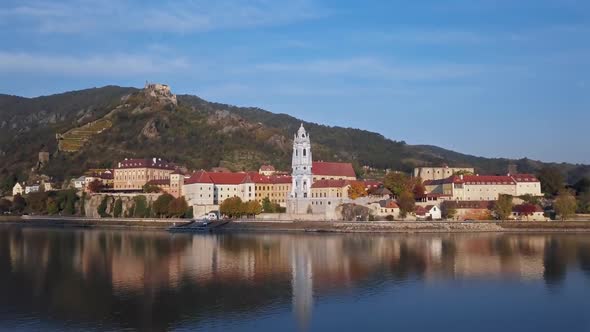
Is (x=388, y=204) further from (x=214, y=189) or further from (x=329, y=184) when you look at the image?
(x=214, y=189)

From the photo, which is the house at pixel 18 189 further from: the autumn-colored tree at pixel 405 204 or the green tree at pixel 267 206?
the autumn-colored tree at pixel 405 204

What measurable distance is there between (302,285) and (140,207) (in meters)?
35.8

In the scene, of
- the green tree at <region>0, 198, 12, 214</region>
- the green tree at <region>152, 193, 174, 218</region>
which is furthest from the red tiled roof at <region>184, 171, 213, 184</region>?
the green tree at <region>0, 198, 12, 214</region>

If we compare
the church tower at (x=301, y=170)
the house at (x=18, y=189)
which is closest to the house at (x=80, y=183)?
the house at (x=18, y=189)

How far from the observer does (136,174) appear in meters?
67.4

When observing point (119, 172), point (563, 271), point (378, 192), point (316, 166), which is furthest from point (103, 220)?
point (563, 271)

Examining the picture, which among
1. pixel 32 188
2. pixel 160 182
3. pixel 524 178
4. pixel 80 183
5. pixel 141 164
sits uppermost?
pixel 141 164

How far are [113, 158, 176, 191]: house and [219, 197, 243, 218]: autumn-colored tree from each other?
14713 millimetres

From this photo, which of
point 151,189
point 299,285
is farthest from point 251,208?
point 299,285

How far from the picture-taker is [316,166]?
6009cm

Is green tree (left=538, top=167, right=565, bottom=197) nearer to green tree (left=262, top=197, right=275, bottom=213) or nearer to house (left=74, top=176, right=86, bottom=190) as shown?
green tree (left=262, top=197, right=275, bottom=213)

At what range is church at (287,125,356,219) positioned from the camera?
52562 mm

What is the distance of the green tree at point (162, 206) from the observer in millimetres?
56688

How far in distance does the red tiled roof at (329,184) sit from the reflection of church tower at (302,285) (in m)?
18.1
